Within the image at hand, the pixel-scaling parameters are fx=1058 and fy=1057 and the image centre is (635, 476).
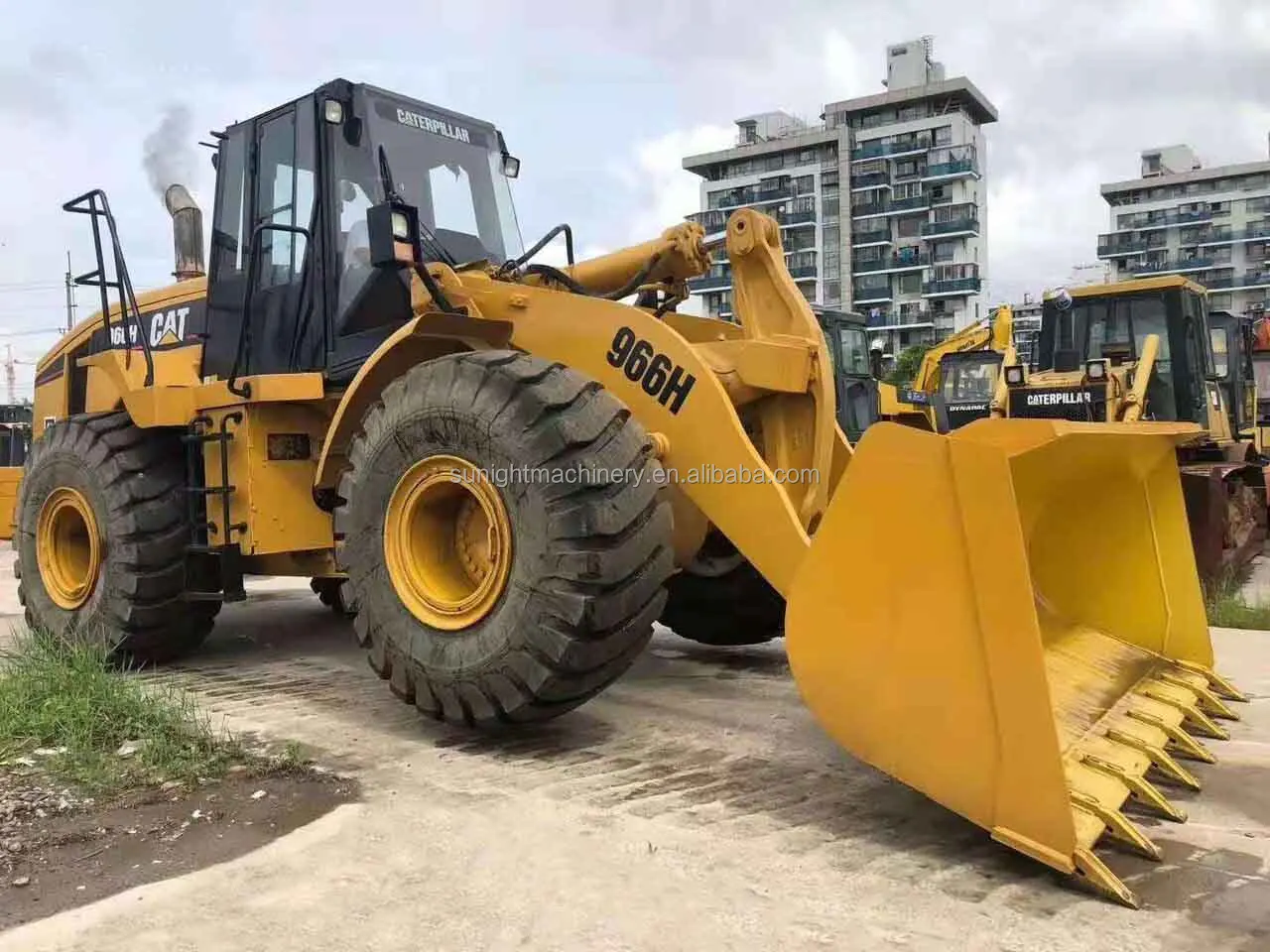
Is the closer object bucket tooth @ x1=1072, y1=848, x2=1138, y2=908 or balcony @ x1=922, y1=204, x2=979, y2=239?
bucket tooth @ x1=1072, y1=848, x2=1138, y2=908

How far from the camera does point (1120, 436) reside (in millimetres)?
3770

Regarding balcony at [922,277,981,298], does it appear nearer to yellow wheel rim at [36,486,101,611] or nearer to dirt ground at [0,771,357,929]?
yellow wheel rim at [36,486,101,611]

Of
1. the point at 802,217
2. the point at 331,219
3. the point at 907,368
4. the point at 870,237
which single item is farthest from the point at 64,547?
the point at 802,217

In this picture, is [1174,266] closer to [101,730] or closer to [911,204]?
[911,204]

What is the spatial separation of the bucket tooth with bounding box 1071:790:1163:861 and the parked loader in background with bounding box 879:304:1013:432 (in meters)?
11.2

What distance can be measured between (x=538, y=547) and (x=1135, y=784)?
2.04m

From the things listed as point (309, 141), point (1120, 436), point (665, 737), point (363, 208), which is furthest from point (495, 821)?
point (309, 141)

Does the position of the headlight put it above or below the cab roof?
below

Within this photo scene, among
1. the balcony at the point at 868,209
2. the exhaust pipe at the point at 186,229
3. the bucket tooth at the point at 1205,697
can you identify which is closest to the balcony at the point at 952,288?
the balcony at the point at 868,209

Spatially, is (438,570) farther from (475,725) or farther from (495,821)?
(495,821)

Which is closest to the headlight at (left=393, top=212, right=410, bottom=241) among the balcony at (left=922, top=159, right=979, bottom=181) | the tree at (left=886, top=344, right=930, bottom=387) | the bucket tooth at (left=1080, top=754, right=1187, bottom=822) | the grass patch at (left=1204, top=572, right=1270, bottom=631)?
the bucket tooth at (left=1080, top=754, right=1187, bottom=822)

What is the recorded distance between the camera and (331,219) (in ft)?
17.2

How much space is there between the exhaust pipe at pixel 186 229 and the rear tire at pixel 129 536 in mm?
1559

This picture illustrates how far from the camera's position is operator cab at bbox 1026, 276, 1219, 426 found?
35.0ft
